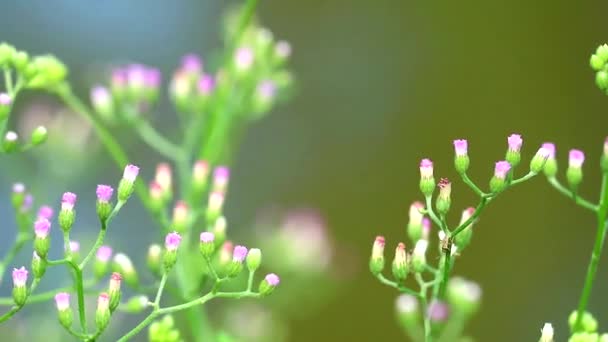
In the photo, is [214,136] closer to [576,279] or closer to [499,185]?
[499,185]

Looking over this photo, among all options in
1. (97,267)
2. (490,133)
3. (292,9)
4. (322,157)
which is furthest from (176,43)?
(97,267)

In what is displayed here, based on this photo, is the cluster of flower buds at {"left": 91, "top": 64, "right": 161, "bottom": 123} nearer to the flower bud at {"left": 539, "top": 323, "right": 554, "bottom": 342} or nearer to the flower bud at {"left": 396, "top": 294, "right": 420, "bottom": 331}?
the flower bud at {"left": 396, "top": 294, "right": 420, "bottom": 331}

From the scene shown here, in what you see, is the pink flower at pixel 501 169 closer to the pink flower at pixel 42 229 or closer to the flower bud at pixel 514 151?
the flower bud at pixel 514 151

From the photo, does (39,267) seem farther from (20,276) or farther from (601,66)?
(601,66)

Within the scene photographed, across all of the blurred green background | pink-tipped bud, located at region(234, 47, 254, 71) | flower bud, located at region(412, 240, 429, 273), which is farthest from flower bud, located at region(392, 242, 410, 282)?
the blurred green background

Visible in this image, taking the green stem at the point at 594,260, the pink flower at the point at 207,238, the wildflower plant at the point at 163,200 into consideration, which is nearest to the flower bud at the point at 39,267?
the wildflower plant at the point at 163,200
